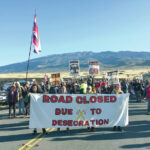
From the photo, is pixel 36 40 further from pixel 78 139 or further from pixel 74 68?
pixel 78 139

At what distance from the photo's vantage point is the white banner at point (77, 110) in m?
8.38

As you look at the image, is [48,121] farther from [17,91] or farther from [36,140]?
[17,91]

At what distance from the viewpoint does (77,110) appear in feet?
28.3

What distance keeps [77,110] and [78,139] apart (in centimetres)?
118

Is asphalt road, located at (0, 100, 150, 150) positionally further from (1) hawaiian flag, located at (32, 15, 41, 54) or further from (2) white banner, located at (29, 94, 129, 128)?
(1) hawaiian flag, located at (32, 15, 41, 54)

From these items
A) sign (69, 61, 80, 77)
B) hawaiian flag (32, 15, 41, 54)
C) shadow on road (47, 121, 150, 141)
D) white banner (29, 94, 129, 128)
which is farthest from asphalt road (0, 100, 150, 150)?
sign (69, 61, 80, 77)

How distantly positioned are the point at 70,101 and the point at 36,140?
1.83 meters

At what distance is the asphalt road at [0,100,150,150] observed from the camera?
6.93m

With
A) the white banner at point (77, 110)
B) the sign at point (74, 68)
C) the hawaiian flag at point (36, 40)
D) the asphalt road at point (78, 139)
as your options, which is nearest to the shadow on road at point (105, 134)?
the asphalt road at point (78, 139)

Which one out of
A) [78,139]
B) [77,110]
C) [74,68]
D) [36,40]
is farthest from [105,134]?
[36,40]

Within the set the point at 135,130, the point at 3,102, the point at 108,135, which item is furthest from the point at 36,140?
the point at 3,102

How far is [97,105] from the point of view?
8.71 metres

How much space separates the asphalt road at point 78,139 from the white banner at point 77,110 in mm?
395

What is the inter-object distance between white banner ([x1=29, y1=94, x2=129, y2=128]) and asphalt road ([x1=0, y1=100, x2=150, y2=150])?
1.30ft
